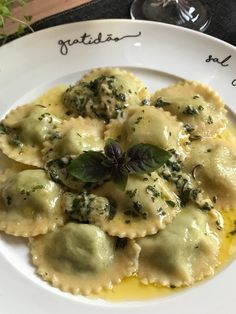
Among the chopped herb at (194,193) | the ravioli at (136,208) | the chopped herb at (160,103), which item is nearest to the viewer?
the ravioli at (136,208)

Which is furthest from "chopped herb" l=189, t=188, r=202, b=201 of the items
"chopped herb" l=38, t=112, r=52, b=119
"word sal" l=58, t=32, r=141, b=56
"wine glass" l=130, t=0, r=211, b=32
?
"wine glass" l=130, t=0, r=211, b=32

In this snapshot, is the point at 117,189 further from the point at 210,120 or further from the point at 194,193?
the point at 210,120

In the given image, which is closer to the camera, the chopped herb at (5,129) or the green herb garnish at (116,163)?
Answer: the green herb garnish at (116,163)

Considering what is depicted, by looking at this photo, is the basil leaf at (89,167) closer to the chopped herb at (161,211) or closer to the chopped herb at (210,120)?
the chopped herb at (161,211)

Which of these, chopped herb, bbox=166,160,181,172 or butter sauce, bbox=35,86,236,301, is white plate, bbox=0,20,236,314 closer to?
chopped herb, bbox=166,160,181,172

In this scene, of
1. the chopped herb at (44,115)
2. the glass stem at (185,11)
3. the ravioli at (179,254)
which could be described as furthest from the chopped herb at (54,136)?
the glass stem at (185,11)

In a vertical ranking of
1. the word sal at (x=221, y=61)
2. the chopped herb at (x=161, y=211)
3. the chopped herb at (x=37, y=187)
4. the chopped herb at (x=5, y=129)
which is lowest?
the chopped herb at (x=5, y=129)
